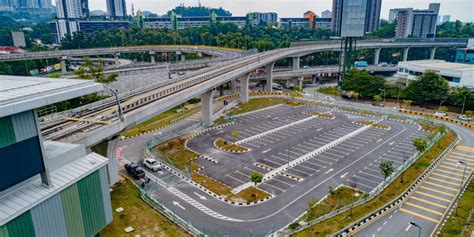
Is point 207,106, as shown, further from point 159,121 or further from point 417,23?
point 417,23

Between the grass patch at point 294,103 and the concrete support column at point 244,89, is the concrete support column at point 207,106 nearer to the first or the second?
the concrete support column at point 244,89

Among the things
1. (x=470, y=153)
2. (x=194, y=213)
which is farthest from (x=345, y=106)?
(x=194, y=213)

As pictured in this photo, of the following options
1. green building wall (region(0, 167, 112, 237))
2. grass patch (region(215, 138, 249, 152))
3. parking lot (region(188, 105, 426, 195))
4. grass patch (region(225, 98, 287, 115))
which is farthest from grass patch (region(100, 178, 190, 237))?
grass patch (region(225, 98, 287, 115))

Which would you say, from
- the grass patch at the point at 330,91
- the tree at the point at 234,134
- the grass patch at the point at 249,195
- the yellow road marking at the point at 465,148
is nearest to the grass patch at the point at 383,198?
the yellow road marking at the point at 465,148

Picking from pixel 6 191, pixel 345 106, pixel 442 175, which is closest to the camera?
pixel 6 191

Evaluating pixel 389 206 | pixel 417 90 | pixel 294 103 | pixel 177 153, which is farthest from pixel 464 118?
pixel 177 153

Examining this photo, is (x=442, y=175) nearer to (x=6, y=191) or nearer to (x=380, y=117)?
(x=380, y=117)

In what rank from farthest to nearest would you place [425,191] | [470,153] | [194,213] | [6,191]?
[470,153] < [425,191] < [194,213] < [6,191]

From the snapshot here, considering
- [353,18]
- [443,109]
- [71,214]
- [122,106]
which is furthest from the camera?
[353,18]
